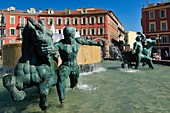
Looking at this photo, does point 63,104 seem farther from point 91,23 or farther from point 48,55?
point 91,23

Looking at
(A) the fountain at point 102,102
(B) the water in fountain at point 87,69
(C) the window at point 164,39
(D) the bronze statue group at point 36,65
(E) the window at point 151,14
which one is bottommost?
(A) the fountain at point 102,102

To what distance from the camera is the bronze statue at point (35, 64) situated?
10.7 feet

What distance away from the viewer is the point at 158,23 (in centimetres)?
4600

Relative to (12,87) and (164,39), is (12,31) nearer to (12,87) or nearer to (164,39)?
(164,39)

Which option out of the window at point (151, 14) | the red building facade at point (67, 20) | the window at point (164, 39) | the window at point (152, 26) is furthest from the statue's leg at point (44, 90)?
the red building facade at point (67, 20)

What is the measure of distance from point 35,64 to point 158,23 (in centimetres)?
4607

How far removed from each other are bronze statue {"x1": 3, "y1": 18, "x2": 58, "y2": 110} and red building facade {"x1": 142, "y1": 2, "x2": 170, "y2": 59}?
140 feet

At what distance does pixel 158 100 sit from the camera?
437 cm

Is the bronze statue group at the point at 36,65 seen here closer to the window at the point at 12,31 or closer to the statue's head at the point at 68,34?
the statue's head at the point at 68,34

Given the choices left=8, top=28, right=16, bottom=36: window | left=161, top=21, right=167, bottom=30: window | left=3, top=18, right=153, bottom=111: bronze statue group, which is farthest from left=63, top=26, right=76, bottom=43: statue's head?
left=8, top=28, right=16, bottom=36: window

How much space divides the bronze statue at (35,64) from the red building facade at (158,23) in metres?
42.5

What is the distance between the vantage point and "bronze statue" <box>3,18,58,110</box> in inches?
128

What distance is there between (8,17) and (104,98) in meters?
54.6

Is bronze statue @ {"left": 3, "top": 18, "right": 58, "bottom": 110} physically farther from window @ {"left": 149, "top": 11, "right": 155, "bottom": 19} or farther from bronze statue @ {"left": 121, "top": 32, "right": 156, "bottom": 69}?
window @ {"left": 149, "top": 11, "right": 155, "bottom": 19}
